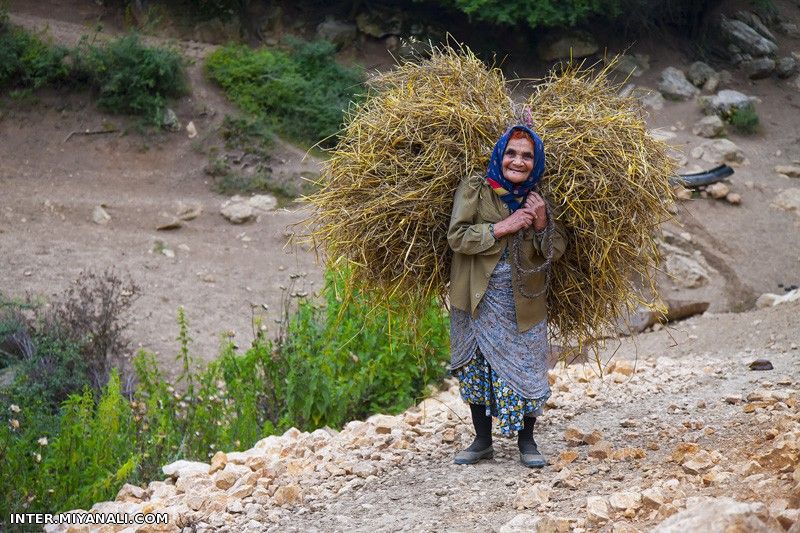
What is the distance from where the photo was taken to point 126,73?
12070 mm

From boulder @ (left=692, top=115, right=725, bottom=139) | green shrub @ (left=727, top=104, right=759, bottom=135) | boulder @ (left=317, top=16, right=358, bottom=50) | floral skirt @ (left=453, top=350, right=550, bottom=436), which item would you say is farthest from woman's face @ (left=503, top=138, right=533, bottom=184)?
green shrub @ (left=727, top=104, right=759, bottom=135)

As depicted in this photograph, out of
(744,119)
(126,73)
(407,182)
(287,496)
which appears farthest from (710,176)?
(287,496)

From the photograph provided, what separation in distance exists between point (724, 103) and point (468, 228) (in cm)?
1134

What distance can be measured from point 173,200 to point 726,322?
644 cm

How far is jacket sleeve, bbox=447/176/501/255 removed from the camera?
398 cm

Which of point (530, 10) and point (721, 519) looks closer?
point (721, 519)

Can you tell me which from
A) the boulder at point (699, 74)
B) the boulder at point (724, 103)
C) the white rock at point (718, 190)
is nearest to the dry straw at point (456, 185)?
the white rock at point (718, 190)

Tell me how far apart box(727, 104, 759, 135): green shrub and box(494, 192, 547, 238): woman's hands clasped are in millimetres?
10954

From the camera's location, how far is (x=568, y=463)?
13.6 feet

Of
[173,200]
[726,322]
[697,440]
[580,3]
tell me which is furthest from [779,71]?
[697,440]

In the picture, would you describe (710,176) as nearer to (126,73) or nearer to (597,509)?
(126,73)

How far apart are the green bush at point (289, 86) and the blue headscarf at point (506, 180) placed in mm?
8722

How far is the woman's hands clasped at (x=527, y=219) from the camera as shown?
3.96 meters

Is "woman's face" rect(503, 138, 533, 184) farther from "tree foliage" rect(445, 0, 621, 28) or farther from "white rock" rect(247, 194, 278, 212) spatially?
"tree foliage" rect(445, 0, 621, 28)
